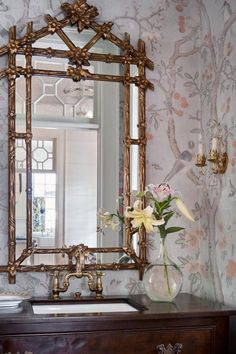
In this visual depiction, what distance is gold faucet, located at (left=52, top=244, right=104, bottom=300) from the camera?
7.40 ft

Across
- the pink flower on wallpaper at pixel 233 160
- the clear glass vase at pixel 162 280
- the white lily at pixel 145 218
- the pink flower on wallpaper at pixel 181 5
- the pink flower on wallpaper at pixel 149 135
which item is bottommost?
the clear glass vase at pixel 162 280

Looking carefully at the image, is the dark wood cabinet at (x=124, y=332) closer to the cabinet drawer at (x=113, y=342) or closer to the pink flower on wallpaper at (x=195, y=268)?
the cabinet drawer at (x=113, y=342)

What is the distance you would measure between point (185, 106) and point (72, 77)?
57 cm

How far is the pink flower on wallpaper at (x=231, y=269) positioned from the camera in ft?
7.31

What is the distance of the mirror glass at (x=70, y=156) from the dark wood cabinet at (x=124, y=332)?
376mm

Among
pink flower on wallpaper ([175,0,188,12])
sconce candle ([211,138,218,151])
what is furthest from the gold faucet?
pink flower on wallpaper ([175,0,188,12])

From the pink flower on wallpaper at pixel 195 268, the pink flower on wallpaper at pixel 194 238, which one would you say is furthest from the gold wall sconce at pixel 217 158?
the pink flower on wallpaper at pixel 195 268

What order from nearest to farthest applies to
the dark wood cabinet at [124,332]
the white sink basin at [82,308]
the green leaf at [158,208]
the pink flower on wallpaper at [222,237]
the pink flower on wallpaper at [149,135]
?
1. the dark wood cabinet at [124,332]
2. the white sink basin at [82,308]
3. the green leaf at [158,208]
4. the pink flower on wallpaper at [222,237]
5. the pink flower on wallpaper at [149,135]

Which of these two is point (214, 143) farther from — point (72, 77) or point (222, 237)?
point (72, 77)

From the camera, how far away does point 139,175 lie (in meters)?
2.44

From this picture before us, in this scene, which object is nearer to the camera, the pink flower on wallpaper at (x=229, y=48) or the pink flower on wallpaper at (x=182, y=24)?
the pink flower on wallpaper at (x=229, y=48)

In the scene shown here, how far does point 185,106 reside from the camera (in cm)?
257

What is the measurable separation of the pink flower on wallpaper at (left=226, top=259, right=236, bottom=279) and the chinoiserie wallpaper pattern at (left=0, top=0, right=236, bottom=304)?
0.8 inches

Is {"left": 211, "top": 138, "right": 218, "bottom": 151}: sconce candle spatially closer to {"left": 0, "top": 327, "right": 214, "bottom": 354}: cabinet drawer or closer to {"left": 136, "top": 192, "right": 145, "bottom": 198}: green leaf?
{"left": 136, "top": 192, "right": 145, "bottom": 198}: green leaf
